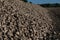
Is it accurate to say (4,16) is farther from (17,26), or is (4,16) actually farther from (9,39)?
(9,39)

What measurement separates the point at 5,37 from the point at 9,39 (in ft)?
0.69

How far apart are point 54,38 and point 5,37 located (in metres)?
3.82

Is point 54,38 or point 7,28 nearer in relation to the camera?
point 7,28

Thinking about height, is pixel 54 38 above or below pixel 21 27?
below

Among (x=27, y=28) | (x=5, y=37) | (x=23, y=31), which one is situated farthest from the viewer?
(x=27, y=28)

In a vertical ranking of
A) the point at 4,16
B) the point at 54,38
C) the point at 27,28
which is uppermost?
the point at 4,16

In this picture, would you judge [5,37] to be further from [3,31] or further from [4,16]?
[4,16]

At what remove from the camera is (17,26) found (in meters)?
9.72

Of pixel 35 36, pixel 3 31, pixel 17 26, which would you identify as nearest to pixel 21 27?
pixel 17 26

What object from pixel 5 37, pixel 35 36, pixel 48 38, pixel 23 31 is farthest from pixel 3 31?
pixel 48 38

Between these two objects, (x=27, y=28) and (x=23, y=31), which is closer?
(x=23, y=31)

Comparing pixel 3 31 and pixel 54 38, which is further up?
pixel 3 31

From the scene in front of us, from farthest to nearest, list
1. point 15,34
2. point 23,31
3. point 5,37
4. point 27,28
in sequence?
point 27,28 < point 23,31 < point 15,34 < point 5,37

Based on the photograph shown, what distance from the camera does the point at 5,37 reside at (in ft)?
26.3
